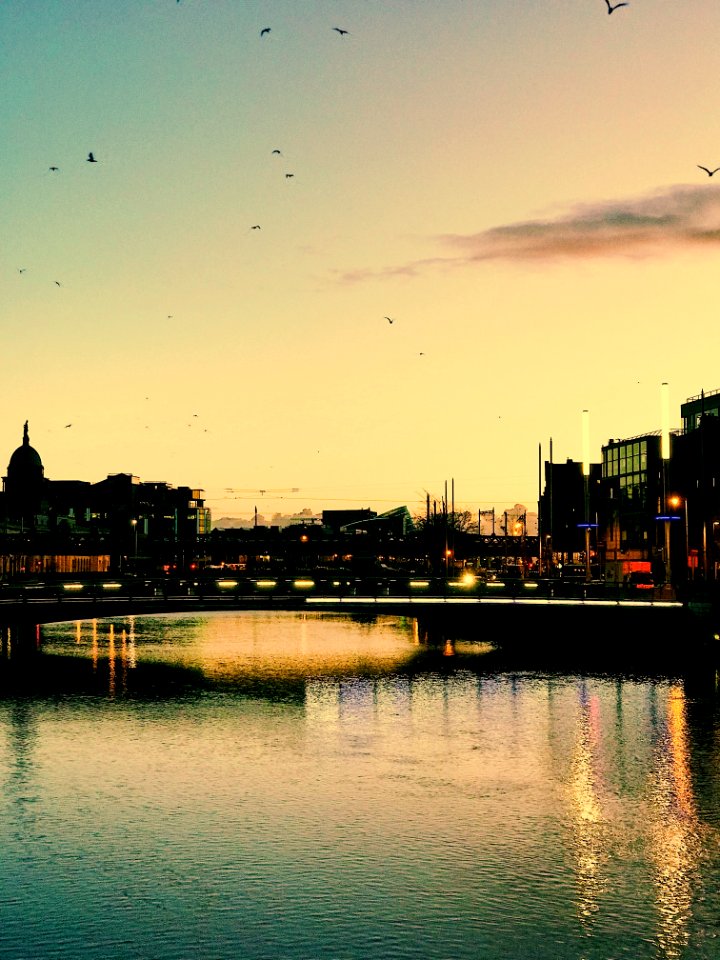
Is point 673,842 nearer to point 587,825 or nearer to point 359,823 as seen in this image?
point 587,825

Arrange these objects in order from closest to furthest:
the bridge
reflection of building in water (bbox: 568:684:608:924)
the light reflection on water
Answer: the light reflection on water
reflection of building in water (bbox: 568:684:608:924)
the bridge

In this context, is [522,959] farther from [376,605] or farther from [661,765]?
[376,605]

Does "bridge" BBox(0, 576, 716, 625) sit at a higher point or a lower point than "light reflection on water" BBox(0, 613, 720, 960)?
higher

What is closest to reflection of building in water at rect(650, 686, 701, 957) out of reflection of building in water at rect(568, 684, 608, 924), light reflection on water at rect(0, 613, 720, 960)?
light reflection on water at rect(0, 613, 720, 960)

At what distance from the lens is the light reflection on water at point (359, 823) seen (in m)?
12.9

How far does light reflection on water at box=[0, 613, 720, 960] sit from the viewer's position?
42.2ft

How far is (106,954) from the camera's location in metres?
12.1

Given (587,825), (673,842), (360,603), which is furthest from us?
(360,603)

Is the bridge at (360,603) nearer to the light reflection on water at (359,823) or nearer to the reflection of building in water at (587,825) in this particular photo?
the light reflection on water at (359,823)

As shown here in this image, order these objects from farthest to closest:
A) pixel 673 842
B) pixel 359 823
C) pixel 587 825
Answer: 1. pixel 359 823
2. pixel 587 825
3. pixel 673 842

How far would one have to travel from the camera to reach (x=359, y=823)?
18.2 metres

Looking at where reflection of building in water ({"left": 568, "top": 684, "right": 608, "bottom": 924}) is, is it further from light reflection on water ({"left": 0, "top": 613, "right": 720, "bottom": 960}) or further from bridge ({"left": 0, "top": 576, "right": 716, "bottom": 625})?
bridge ({"left": 0, "top": 576, "right": 716, "bottom": 625})

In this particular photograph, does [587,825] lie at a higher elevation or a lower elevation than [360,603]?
lower

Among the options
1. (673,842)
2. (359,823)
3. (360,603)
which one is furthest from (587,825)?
(360,603)
